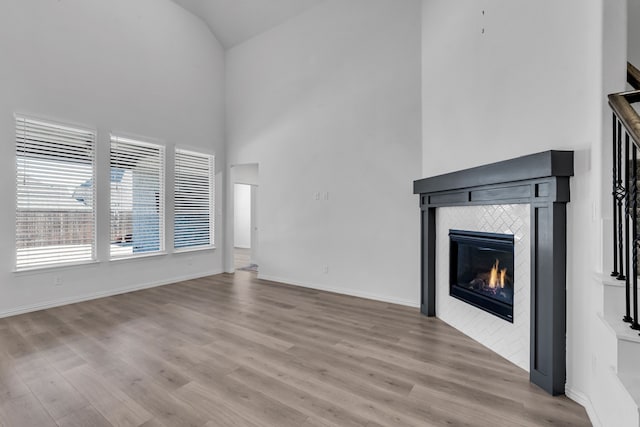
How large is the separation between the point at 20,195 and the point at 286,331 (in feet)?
13.3

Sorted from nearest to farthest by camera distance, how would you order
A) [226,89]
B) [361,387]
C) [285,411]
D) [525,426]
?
[525,426], [285,411], [361,387], [226,89]

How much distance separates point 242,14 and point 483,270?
20.2ft

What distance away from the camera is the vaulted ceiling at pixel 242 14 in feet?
17.7

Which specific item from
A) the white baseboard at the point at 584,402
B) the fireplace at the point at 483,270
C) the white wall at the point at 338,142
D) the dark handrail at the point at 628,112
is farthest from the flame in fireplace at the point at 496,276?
the dark handrail at the point at 628,112

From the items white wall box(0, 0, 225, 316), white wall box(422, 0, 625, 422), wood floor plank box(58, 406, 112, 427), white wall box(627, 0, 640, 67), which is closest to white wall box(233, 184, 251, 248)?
white wall box(0, 0, 225, 316)

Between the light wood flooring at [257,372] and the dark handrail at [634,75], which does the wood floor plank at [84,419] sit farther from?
the dark handrail at [634,75]

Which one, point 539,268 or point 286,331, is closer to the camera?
point 539,268

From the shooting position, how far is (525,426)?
1.82 m

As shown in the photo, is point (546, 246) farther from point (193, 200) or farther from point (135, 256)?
point (193, 200)

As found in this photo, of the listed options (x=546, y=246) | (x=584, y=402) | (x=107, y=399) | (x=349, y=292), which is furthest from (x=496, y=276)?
(x=107, y=399)

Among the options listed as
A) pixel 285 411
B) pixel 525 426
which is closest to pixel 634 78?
pixel 525 426

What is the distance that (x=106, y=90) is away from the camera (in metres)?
4.80

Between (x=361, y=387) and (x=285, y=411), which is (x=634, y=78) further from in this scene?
(x=285, y=411)

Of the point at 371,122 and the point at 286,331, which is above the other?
the point at 371,122
